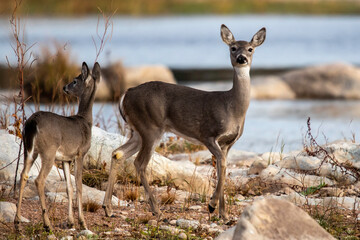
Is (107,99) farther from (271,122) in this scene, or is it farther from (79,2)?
(79,2)

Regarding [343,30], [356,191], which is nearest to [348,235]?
[356,191]

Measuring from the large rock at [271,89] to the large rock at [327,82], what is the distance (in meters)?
0.22

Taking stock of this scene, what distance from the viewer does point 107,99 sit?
66.9 ft

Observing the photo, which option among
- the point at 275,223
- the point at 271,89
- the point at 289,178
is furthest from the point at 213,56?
the point at 275,223

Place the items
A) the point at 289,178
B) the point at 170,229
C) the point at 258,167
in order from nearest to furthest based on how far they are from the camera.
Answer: the point at 170,229 → the point at 289,178 → the point at 258,167

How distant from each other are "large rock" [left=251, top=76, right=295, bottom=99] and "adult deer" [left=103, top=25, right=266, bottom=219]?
44.6 ft

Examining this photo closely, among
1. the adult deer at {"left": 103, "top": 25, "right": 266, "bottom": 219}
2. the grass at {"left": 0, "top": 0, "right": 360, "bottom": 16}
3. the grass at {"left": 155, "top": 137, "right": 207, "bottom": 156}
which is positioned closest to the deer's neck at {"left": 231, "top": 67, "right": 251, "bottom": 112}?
the adult deer at {"left": 103, "top": 25, "right": 266, "bottom": 219}

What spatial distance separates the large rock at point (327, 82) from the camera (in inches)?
842

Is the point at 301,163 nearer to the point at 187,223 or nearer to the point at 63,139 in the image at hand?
the point at 187,223

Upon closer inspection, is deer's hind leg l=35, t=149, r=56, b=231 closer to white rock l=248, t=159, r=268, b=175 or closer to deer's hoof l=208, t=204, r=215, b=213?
deer's hoof l=208, t=204, r=215, b=213

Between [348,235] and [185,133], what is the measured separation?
2.13 m

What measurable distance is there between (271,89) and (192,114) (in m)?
14.3

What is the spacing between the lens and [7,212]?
22.5 feet

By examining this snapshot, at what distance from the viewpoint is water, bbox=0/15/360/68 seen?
30078 millimetres
